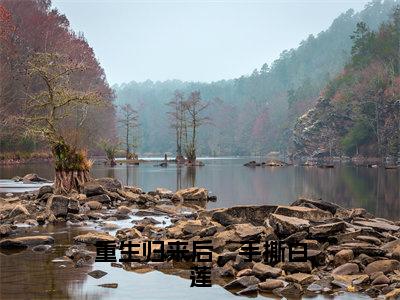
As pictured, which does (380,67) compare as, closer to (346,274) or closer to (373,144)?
(373,144)

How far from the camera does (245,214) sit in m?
19.1

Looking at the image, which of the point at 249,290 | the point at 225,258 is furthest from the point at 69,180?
the point at 249,290

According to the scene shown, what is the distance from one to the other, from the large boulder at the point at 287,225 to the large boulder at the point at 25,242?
625 cm

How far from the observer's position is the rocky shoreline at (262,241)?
1151 cm

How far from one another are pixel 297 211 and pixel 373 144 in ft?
291

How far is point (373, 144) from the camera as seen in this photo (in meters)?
102

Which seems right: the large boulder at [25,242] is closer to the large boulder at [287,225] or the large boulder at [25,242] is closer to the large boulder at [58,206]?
the large boulder at [58,206]

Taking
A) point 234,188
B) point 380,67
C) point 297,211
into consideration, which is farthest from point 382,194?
point 380,67

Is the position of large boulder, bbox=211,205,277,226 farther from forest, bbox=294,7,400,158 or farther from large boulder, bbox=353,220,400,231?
forest, bbox=294,7,400,158

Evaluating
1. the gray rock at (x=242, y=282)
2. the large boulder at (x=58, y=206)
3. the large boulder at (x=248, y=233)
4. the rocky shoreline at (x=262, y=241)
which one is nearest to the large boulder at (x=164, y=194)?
the rocky shoreline at (x=262, y=241)

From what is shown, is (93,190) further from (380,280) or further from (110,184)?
(380,280)

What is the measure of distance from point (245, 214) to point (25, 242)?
716 cm

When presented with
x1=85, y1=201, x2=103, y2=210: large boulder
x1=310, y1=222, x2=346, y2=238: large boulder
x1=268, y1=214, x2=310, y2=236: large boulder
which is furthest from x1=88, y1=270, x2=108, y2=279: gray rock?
x1=85, y1=201, x2=103, y2=210: large boulder

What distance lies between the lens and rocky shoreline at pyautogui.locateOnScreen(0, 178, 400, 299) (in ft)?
37.8
